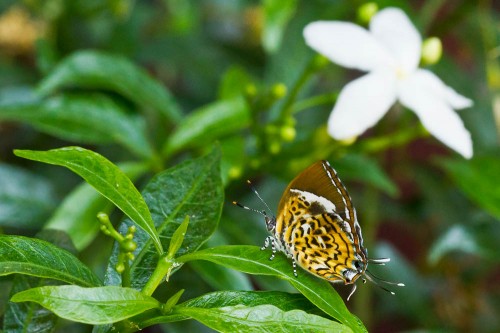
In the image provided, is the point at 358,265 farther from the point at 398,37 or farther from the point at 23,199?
the point at 23,199

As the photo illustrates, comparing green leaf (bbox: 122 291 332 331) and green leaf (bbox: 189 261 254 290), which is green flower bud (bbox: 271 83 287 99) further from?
green leaf (bbox: 122 291 332 331)

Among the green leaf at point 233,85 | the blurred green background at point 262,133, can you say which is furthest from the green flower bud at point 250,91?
the green leaf at point 233,85

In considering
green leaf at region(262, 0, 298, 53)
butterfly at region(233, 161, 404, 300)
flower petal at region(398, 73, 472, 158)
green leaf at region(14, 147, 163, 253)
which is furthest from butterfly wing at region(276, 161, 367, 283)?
green leaf at region(262, 0, 298, 53)

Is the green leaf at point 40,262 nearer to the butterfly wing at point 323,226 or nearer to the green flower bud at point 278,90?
the butterfly wing at point 323,226

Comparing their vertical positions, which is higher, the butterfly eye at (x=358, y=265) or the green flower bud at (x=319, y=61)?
the green flower bud at (x=319, y=61)

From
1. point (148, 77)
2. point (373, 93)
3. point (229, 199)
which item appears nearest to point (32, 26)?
point (148, 77)

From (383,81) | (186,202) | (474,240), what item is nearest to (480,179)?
(474,240)

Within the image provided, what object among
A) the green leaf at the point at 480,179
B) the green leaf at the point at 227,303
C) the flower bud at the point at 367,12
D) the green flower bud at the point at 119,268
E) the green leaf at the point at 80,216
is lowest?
the green leaf at the point at 480,179
